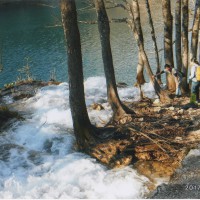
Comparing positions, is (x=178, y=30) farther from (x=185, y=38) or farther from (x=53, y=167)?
(x=53, y=167)

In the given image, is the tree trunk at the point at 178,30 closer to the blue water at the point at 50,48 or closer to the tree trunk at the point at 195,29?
the tree trunk at the point at 195,29

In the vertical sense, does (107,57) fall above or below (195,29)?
below

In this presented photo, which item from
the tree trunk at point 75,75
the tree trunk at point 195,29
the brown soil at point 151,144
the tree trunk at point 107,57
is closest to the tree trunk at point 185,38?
the tree trunk at point 195,29

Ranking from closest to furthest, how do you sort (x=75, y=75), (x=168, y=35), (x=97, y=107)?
(x=75, y=75) → (x=97, y=107) → (x=168, y=35)

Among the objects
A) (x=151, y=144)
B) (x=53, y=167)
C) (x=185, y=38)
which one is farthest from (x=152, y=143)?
(x=185, y=38)

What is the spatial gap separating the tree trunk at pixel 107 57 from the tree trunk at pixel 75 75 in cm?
161

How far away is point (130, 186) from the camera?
8.11 m

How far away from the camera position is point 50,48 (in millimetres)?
35219

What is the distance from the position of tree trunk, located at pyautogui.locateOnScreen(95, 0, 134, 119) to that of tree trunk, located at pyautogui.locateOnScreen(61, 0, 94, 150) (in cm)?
161

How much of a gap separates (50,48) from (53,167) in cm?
2716

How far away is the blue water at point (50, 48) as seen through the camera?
26859 millimetres

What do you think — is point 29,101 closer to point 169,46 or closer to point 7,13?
point 169,46

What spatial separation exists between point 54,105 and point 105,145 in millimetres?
4718

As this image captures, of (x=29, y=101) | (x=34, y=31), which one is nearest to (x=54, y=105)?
(x=29, y=101)
